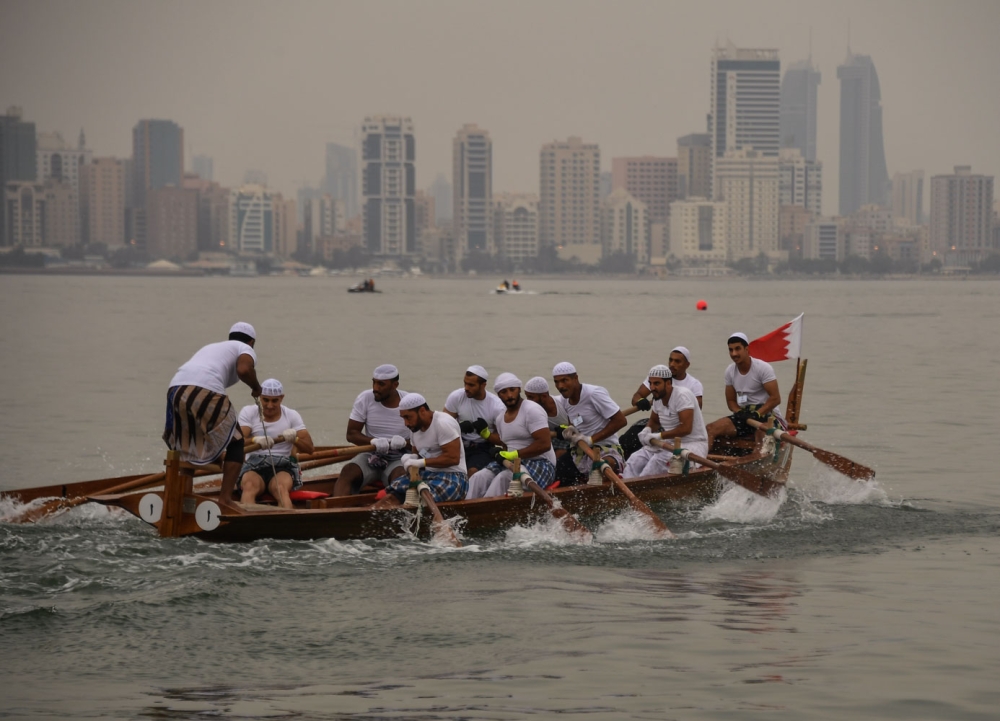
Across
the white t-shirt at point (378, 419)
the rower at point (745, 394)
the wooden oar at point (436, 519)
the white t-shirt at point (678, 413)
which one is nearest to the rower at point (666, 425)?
the white t-shirt at point (678, 413)

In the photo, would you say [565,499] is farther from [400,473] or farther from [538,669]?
[538,669]

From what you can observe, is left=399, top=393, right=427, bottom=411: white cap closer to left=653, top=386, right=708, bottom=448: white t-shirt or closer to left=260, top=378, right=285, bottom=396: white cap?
left=260, top=378, right=285, bottom=396: white cap

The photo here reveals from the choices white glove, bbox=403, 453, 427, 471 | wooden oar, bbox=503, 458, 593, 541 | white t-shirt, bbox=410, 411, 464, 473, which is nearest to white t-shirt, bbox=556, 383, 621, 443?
wooden oar, bbox=503, 458, 593, 541

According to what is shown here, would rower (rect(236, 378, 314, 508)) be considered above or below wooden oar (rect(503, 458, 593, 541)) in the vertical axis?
above

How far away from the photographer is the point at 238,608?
1173 cm

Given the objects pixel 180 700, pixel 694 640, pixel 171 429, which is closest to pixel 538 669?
pixel 694 640

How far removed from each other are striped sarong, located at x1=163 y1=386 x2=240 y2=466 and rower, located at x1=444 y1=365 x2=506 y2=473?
284 cm

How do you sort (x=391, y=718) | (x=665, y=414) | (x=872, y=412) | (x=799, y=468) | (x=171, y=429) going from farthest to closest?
(x=872, y=412) → (x=799, y=468) → (x=665, y=414) → (x=171, y=429) → (x=391, y=718)

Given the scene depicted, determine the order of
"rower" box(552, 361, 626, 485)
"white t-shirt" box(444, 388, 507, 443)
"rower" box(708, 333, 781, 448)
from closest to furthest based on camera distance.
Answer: "white t-shirt" box(444, 388, 507, 443) < "rower" box(552, 361, 626, 485) < "rower" box(708, 333, 781, 448)

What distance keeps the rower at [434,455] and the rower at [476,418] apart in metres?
0.86

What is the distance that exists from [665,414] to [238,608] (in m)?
6.34

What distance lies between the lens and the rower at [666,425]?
52.4 ft

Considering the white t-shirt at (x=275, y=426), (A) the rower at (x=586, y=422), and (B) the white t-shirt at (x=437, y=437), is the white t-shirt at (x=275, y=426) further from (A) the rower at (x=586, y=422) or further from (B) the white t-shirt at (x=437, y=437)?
(A) the rower at (x=586, y=422)

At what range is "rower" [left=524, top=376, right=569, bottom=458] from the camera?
50.1 feet
